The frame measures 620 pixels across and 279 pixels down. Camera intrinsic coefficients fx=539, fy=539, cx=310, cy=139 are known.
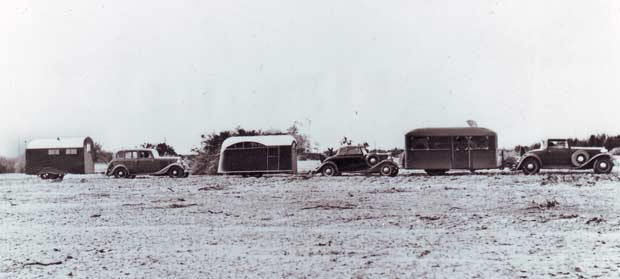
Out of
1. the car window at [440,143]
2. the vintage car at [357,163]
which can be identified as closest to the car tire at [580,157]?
the car window at [440,143]

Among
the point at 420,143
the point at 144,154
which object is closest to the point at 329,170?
the point at 420,143

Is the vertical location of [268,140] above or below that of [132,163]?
above

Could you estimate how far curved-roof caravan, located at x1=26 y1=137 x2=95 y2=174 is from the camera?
24172 mm

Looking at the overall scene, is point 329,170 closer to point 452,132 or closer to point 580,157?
point 452,132

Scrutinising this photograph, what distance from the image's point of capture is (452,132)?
21594mm

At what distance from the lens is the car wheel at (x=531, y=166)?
2112 cm

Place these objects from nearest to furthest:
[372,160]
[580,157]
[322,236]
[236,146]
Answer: [322,236] → [580,157] → [372,160] → [236,146]

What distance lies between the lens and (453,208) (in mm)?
10906

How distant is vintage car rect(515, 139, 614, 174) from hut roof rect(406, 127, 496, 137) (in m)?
1.83

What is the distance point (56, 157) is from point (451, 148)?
17259mm

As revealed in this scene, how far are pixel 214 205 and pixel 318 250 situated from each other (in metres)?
5.64

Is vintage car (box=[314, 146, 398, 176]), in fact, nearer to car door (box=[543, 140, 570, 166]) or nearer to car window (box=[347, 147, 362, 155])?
car window (box=[347, 147, 362, 155])

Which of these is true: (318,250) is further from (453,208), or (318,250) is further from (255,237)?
(453,208)

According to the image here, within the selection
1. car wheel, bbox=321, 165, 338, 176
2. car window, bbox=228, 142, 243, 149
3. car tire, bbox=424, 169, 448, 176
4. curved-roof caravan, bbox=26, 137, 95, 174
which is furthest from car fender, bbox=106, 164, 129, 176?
car tire, bbox=424, 169, 448, 176
